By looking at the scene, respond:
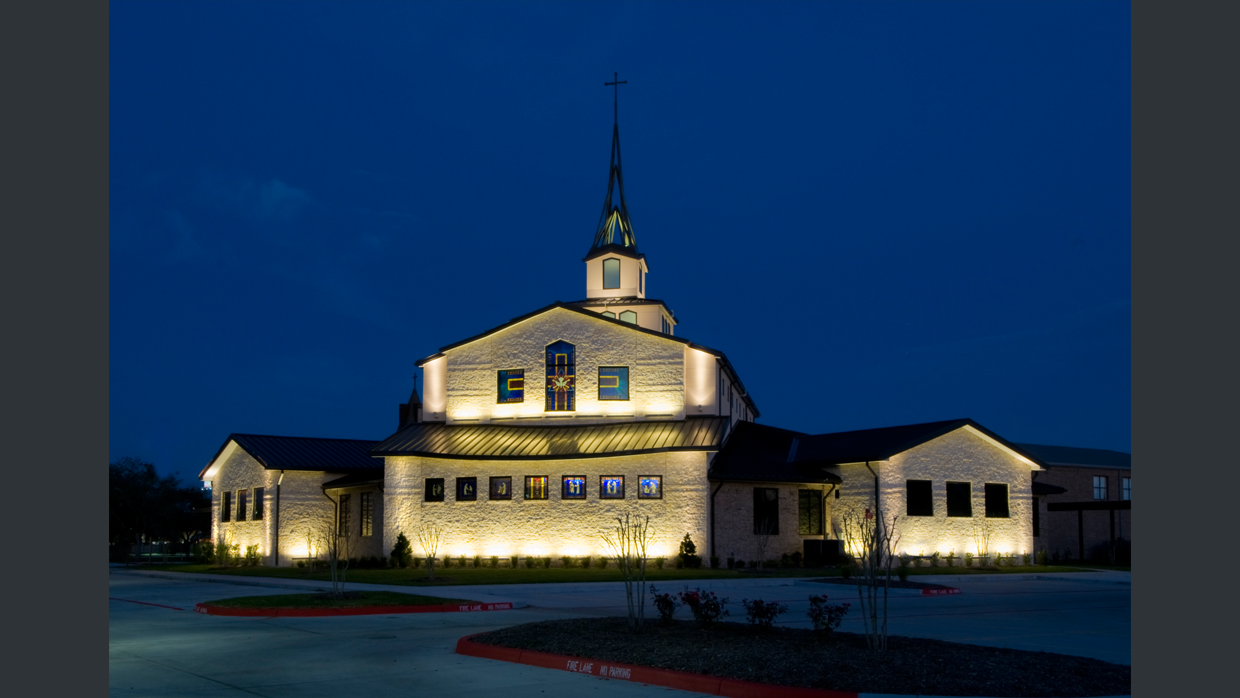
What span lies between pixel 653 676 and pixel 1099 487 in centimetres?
4854

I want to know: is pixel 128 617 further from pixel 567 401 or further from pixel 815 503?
pixel 815 503

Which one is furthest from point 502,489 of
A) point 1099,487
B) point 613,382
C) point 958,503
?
point 1099,487

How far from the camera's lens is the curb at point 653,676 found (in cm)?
991

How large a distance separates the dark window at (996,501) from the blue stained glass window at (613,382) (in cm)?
1312

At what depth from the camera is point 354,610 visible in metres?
19.3

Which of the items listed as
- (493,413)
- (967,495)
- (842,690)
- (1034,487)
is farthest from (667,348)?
(842,690)

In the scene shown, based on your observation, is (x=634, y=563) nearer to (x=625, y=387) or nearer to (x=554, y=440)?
(x=554, y=440)

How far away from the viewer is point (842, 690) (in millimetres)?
9680

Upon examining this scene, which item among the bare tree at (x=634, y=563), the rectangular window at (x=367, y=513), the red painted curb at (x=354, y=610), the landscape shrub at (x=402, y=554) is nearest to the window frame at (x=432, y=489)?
the landscape shrub at (x=402, y=554)

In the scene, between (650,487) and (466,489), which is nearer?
(650,487)

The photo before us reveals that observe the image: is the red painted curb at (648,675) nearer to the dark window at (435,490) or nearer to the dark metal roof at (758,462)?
the dark metal roof at (758,462)

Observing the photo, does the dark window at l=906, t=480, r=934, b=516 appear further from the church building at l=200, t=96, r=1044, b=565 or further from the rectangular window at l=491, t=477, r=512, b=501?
the rectangular window at l=491, t=477, r=512, b=501

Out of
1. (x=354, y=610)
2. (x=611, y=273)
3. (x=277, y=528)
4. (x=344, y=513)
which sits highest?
(x=611, y=273)

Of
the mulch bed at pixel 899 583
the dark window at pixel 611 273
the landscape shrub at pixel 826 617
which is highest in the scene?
the dark window at pixel 611 273
